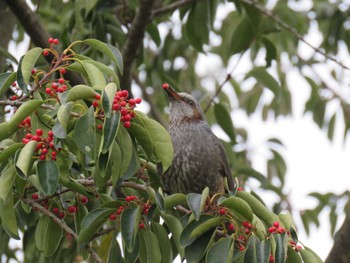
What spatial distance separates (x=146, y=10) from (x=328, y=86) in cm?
285

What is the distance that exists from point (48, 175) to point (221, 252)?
0.72 metres

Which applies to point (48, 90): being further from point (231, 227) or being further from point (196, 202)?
point (231, 227)

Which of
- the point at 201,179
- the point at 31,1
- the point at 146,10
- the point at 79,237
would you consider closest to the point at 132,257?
the point at 79,237

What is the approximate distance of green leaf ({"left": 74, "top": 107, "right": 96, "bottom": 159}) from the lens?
272cm

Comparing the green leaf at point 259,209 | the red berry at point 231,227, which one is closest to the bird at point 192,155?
the red berry at point 231,227

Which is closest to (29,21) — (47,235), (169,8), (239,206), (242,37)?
(169,8)

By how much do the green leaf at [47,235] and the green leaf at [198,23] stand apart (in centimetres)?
224

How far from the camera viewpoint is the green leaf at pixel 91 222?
3078 millimetres

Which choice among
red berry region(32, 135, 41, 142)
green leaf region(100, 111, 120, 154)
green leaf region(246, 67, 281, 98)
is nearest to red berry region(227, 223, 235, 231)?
green leaf region(100, 111, 120, 154)

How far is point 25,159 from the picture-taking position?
9.00 ft

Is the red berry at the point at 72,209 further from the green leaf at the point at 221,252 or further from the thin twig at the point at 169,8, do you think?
the thin twig at the point at 169,8

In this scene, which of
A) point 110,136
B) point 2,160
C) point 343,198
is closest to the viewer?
point 110,136

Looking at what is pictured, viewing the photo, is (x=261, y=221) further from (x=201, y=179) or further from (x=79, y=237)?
(x=201, y=179)

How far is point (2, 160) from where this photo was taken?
2.91 meters
